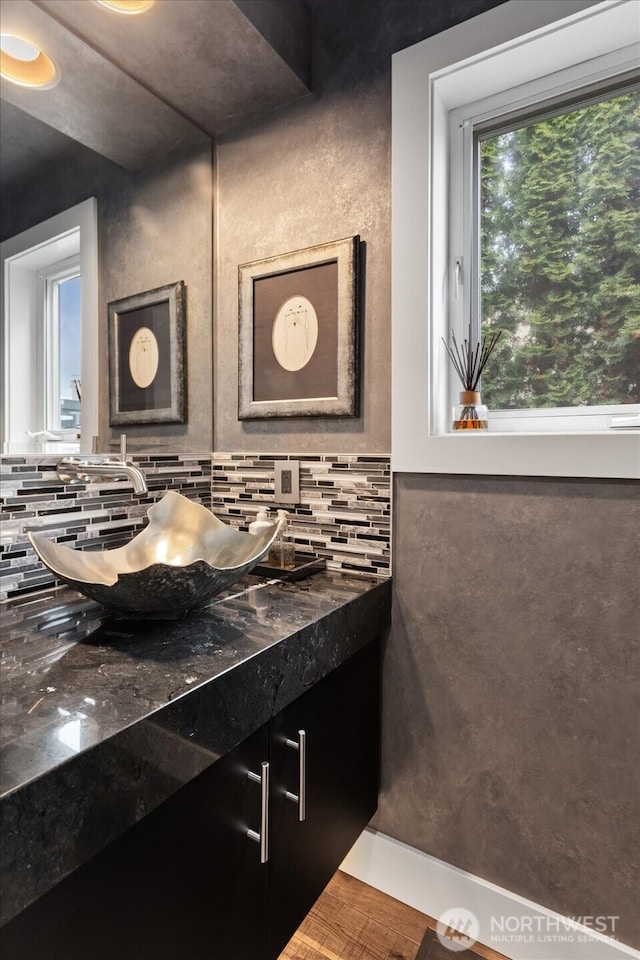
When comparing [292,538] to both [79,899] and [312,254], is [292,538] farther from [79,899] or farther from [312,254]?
[79,899]

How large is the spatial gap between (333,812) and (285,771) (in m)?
0.28

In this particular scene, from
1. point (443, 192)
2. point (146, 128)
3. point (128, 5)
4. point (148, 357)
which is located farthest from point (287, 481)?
point (128, 5)

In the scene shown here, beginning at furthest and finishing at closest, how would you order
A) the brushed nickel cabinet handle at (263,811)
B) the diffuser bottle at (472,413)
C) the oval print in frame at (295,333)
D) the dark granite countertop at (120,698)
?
the oval print in frame at (295,333) < the diffuser bottle at (472,413) < the brushed nickel cabinet handle at (263,811) < the dark granite countertop at (120,698)

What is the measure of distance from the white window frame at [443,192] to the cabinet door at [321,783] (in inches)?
21.4

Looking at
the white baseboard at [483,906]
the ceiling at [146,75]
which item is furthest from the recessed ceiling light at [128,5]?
the white baseboard at [483,906]

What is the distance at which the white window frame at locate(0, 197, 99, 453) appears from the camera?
1.01 metres

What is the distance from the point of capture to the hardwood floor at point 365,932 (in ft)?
3.62

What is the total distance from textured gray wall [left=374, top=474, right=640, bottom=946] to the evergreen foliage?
0.29m

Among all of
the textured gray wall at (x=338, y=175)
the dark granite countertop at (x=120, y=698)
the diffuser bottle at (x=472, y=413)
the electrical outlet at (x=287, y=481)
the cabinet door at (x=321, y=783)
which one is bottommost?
the cabinet door at (x=321, y=783)

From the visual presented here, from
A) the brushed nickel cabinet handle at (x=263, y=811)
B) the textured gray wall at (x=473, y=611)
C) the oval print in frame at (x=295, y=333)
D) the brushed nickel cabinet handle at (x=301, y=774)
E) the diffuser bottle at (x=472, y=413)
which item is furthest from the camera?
the oval print in frame at (x=295, y=333)

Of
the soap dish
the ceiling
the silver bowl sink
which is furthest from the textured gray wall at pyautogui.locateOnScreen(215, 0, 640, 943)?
the silver bowl sink

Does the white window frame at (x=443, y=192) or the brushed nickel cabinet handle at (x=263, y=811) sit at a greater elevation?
the white window frame at (x=443, y=192)

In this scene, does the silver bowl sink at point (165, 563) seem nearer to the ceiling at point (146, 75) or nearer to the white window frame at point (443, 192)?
the white window frame at point (443, 192)

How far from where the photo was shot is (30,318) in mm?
1034
